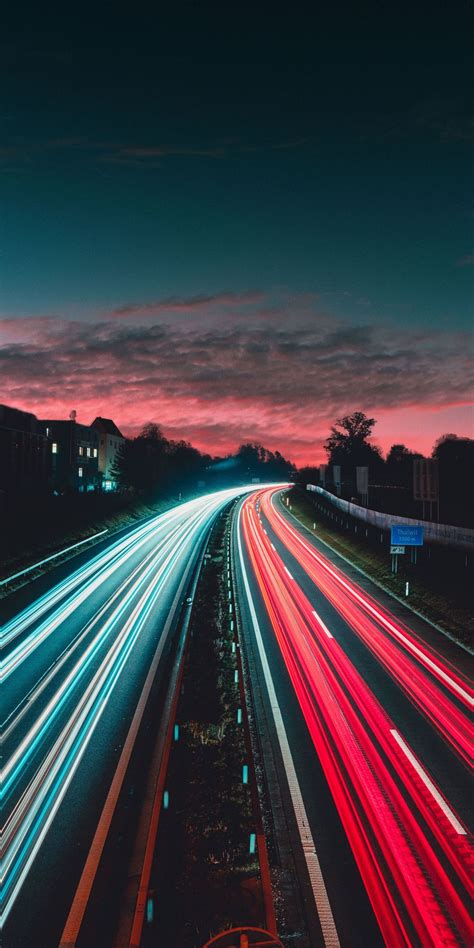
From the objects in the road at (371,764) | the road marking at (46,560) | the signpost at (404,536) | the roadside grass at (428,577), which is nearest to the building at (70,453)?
the road marking at (46,560)

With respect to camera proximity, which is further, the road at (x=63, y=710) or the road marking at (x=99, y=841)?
the road at (x=63, y=710)

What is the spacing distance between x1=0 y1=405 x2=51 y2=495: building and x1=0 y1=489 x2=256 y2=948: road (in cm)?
2555

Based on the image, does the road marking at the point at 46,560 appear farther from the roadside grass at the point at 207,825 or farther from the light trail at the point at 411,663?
the light trail at the point at 411,663

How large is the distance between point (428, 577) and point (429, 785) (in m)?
19.0

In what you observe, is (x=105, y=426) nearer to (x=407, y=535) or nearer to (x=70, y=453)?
(x=70, y=453)

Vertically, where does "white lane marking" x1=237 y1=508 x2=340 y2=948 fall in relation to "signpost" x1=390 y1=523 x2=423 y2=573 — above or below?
below

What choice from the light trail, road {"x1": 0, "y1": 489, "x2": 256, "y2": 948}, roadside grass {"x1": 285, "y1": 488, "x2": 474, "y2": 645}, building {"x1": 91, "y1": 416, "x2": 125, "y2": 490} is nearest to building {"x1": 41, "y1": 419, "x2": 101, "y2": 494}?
building {"x1": 91, "y1": 416, "x2": 125, "y2": 490}

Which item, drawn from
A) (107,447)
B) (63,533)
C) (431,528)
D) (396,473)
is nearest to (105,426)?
(107,447)

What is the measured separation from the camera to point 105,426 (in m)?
146

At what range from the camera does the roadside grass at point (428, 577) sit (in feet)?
74.7

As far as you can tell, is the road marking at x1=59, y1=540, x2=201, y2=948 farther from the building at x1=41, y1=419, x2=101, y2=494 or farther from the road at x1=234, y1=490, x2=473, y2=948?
the building at x1=41, y1=419, x2=101, y2=494

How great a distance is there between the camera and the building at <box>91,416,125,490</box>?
408 feet

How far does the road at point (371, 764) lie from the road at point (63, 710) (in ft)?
13.0

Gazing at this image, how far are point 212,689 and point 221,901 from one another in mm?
7487
